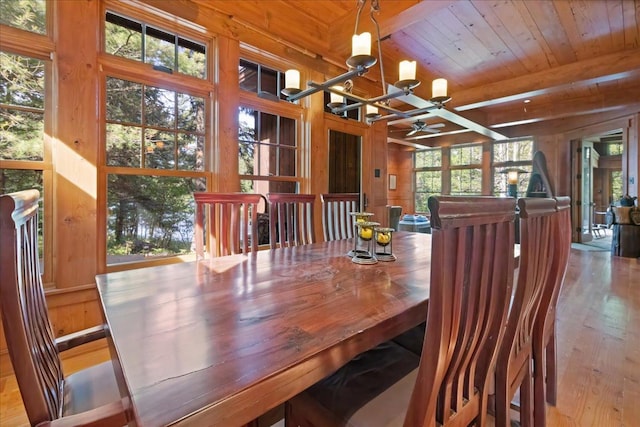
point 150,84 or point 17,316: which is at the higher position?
point 150,84

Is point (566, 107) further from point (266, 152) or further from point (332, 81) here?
point (332, 81)

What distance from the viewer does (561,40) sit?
362 centimetres

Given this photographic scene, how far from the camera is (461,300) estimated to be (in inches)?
28.5

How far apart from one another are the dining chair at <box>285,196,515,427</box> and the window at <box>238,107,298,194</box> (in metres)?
2.52

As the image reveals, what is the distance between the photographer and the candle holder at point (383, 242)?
170 centimetres

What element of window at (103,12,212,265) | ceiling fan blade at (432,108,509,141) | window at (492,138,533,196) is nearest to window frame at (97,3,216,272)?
window at (103,12,212,265)

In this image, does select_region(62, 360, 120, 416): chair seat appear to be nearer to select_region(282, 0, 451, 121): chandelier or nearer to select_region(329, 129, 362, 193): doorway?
select_region(282, 0, 451, 121): chandelier

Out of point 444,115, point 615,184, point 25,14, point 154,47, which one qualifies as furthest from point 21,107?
point 615,184

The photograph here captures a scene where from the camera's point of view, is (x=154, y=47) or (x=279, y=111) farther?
(x=279, y=111)

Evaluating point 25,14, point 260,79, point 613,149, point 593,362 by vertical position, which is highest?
point 613,149

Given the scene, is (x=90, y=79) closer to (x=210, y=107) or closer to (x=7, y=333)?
(x=210, y=107)

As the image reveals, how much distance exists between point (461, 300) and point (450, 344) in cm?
11

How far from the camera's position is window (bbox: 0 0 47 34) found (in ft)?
6.47

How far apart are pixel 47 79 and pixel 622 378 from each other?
4.22m
